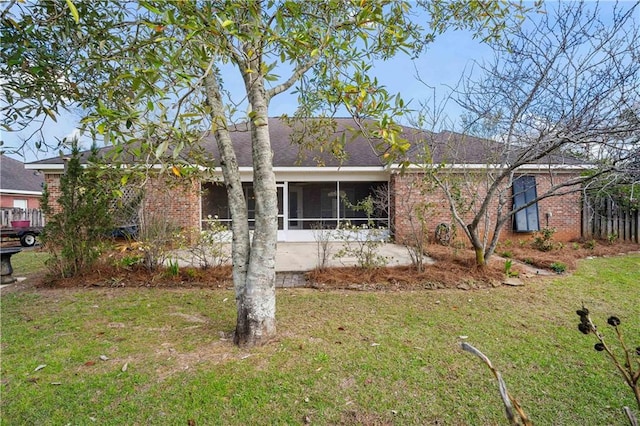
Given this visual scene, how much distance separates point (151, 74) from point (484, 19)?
4.62 meters

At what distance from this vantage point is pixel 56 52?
11.5 feet

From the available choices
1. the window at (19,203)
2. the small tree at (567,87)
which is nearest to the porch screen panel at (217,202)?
the small tree at (567,87)

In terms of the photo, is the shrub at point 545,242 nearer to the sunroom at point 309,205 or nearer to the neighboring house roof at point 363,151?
the neighboring house roof at point 363,151

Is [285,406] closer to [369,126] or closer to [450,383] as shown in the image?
[450,383]

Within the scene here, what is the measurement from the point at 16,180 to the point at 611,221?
32.6 meters

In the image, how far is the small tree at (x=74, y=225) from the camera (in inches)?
253

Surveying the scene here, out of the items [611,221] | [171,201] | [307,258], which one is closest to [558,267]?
[307,258]

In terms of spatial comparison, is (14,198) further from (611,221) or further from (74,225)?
(611,221)

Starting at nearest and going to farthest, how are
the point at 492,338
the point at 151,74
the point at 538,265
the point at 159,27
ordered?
the point at 151,74 < the point at 159,27 < the point at 492,338 < the point at 538,265

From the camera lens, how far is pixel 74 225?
6.46 m

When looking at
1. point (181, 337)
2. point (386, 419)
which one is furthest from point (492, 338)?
point (181, 337)

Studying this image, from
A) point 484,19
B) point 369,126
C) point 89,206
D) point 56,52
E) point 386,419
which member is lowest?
point 386,419

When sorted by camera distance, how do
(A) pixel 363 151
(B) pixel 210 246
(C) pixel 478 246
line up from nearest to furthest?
(C) pixel 478 246
(B) pixel 210 246
(A) pixel 363 151

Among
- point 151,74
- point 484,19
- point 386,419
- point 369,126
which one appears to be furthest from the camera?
point 484,19
